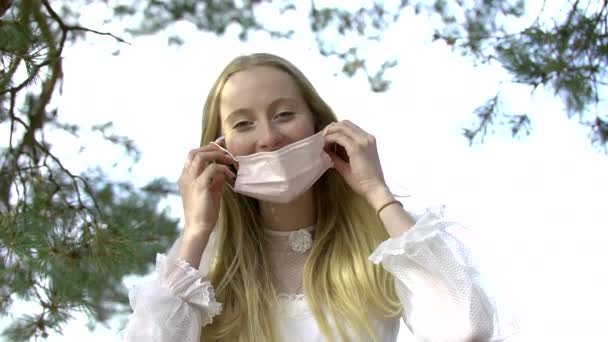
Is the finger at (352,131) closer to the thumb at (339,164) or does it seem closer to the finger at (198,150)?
the thumb at (339,164)

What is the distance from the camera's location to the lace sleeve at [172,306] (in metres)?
1.53

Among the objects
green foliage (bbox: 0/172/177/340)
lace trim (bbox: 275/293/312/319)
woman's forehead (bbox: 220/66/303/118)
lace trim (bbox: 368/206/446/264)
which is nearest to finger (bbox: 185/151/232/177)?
woman's forehead (bbox: 220/66/303/118)

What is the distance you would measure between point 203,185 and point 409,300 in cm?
56

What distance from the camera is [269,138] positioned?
5.53ft

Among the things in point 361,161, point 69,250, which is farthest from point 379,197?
point 69,250

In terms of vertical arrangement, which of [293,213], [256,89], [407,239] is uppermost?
[256,89]

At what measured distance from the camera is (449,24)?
12.9 feet

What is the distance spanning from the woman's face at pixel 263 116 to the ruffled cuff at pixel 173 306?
33cm

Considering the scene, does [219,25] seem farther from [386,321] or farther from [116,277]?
[386,321]

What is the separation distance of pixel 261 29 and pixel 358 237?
105 inches

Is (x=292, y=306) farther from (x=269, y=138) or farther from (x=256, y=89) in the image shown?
(x=256, y=89)

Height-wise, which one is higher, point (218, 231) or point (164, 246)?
point (164, 246)

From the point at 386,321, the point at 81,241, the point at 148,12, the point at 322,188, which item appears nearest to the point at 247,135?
the point at 322,188

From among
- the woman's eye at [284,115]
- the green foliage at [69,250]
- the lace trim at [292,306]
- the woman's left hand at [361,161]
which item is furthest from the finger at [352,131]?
the green foliage at [69,250]
